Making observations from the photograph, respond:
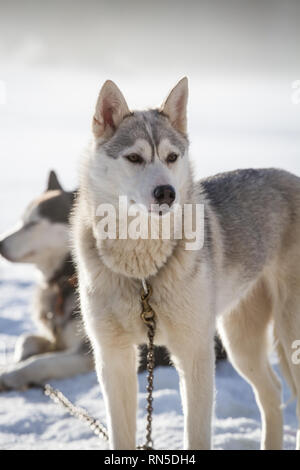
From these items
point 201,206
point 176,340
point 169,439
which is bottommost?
point 169,439

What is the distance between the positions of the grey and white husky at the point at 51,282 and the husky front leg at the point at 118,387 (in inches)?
90.6

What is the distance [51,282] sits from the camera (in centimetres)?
612

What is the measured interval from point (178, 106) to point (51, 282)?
319 centimetres

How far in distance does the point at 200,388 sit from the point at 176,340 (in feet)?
0.94

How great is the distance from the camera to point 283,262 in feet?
12.7

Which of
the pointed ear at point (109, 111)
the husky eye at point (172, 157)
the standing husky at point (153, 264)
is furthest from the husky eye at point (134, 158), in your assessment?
the pointed ear at point (109, 111)

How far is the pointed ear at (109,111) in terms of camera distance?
10.7 feet

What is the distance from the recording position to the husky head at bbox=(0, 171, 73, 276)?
5.79 metres

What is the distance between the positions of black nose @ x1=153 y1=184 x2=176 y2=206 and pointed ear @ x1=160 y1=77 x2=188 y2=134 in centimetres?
68
